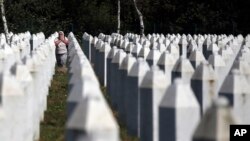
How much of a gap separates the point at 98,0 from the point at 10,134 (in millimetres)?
43467

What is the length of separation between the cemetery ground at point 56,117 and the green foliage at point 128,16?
92.8ft

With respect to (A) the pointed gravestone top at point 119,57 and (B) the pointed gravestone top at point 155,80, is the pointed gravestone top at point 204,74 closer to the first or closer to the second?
(B) the pointed gravestone top at point 155,80

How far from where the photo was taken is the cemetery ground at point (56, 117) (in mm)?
8917

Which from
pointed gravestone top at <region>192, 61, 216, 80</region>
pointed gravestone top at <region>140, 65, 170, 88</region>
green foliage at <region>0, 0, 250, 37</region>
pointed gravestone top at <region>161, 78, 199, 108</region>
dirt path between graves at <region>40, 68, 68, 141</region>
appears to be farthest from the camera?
green foliage at <region>0, 0, 250, 37</region>

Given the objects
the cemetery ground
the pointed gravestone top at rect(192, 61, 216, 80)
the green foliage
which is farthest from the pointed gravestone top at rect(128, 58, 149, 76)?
the green foliage

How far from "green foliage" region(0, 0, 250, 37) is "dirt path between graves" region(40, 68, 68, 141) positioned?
27720 millimetres

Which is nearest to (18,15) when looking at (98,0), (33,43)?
(98,0)

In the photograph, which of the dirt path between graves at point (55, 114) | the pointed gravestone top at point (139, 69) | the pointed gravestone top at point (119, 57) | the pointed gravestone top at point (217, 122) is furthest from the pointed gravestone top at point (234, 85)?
the pointed gravestone top at point (119, 57)

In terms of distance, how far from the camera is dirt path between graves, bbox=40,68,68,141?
364 inches

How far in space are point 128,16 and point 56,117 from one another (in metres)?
37.2

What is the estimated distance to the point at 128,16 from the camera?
47.6 metres

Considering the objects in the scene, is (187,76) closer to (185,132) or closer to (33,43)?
(185,132)

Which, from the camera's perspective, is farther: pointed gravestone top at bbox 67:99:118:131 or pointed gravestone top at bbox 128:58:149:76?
pointed gravestone top at bbox 128:58:149:76

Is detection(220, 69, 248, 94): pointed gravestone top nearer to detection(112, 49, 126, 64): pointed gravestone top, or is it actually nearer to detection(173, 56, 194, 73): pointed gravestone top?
detection(173, 56, 194, 73): pointed gravestone top
